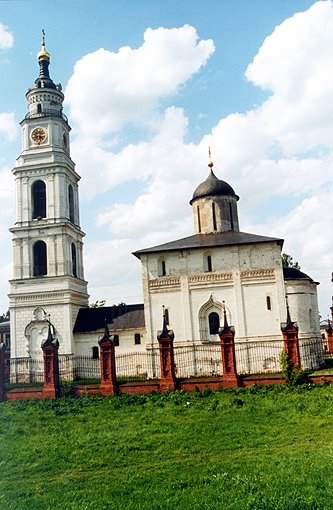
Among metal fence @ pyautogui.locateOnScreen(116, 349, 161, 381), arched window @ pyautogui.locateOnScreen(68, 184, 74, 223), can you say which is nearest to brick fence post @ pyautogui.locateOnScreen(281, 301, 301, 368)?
metal fence @ pyautogui.locateOnScreen(116, 349, 161, 381)

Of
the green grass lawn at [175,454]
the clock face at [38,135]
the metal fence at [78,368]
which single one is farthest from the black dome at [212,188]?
the green grass lawn at [175,454]

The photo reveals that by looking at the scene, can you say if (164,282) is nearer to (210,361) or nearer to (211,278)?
(211,278)

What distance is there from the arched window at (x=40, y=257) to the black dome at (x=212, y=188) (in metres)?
10.1

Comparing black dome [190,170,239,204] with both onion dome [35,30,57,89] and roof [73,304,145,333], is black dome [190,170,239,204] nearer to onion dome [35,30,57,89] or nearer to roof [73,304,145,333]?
roof [73,304,145,333]

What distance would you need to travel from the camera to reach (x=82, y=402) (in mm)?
18047

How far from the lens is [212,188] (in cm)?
3056

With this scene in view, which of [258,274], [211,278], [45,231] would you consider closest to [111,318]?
[45,231]

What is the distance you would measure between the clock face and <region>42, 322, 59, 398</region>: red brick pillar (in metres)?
16.0

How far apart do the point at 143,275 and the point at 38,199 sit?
963 cm

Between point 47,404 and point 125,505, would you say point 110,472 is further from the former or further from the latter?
point 47,404

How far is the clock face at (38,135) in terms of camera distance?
102 feet

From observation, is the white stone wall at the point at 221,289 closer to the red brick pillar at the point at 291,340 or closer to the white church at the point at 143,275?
the white church at the point at 143,275

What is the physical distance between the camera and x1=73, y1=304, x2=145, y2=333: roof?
2848 cm

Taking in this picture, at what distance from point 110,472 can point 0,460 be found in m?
3.33
